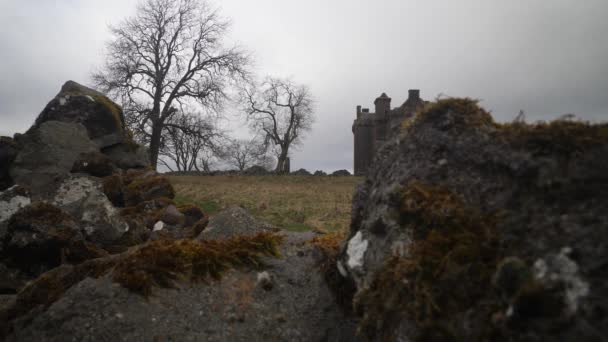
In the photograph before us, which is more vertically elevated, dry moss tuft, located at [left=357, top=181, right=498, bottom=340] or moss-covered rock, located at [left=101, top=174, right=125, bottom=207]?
moss-covered rock, located at [left=101, top=174, right=125, bottom=207]

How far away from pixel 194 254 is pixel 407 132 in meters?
1.98

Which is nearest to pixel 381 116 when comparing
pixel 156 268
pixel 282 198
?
pixel 282 198

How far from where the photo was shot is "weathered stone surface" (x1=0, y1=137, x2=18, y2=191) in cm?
871

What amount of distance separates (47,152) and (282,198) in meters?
8.71

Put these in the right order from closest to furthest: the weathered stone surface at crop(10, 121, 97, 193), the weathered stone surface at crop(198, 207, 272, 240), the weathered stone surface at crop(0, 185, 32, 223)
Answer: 1. the weathered stone surface at crop(198, 207, 272, 240)
2. the weathered stone surface at crop(0, 185, 32, 223)
3. the weathered stone surface at crop(10, 121, 97, 193)

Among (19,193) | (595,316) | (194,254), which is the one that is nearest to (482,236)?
(595,316)

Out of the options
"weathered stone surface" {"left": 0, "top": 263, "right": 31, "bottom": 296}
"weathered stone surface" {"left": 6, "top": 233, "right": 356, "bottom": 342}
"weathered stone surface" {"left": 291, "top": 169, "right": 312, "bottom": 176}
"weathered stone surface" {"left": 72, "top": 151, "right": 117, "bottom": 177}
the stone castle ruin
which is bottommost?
"weathered stone surface" {"left": 0, "top": 263, "right": 31, "bottom": 296}

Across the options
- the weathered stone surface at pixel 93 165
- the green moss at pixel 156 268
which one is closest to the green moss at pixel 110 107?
the weathered stone surface at pixel 93 165

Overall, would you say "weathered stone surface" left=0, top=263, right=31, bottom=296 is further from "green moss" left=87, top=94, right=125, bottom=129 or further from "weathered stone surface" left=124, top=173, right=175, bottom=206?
"green moss" left=87, top=94, right=125, bottom=129

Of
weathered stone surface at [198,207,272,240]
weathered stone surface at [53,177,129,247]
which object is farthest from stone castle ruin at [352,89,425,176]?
weathered stone surface at [53,177,129,247]

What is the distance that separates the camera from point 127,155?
12.3 m

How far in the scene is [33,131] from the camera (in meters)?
9.34

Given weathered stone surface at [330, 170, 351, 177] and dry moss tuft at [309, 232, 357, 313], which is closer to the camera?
dry moss tuft at [309, 232, 357, 313]

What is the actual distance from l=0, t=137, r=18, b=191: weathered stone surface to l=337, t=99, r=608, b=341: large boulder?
32.9 feet
